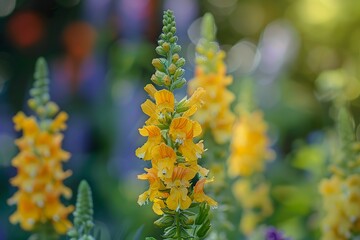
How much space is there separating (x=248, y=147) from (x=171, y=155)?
4.13 ft

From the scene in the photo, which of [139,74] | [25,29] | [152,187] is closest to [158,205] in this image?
[152,187]

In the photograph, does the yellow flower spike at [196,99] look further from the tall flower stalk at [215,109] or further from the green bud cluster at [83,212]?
the tall flower stalk at [215,109]

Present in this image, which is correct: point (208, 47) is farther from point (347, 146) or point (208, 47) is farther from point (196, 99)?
point (196, 99)

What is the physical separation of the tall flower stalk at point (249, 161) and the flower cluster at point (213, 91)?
476mm

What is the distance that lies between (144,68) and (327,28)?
1.35 m

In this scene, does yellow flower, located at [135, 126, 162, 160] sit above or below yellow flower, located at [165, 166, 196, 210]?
above

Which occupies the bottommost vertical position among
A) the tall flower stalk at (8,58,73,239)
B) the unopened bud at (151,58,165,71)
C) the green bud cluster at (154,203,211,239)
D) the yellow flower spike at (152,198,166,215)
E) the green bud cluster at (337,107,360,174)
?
the green bud cluster at (154,203,211,239)

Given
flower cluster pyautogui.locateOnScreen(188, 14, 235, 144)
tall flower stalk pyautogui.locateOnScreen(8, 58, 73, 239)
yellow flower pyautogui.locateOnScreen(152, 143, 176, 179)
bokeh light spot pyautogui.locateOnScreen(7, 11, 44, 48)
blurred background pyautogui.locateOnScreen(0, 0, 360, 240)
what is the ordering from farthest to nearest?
bokeh light spot pyautogui.locateOnScreen(7, 11, 44, 48) → blurred background pyautogui.locateOnScreen(0, 0, 360, 240) → flower cluster pyautogui.locateOnScreen(188, 14, 235, 144) → tall flower stalk pyautogui.locateOnScreen(8, 58, 73, 239) → yellow flower pyautogui.locateOnScreen(152, 143, 176, 179)

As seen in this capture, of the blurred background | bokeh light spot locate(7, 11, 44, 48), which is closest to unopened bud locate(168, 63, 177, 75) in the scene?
the blurred background

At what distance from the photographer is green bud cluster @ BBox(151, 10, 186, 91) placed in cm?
141

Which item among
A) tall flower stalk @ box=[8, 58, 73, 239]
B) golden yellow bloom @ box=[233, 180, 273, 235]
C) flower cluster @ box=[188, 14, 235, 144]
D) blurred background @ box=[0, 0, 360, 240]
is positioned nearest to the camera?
tall flower stalk @ box=[8, 58, 73, 239]

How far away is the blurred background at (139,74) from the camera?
340 cm

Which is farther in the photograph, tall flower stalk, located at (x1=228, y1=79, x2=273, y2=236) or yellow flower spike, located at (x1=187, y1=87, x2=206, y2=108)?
tall flower stalk, located at (x1=228, y1=79, x2=273, y2=236)

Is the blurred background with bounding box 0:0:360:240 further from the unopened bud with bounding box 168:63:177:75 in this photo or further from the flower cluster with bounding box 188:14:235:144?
the unopened bud with bounding box 168:63:177:75
